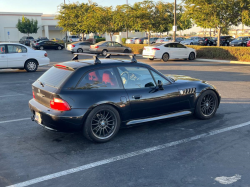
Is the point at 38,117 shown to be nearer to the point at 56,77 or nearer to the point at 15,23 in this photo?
the point at 56,77

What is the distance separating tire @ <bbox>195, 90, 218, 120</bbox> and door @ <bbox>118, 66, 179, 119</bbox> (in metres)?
0.69

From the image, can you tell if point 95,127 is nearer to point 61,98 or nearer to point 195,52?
point 61,98

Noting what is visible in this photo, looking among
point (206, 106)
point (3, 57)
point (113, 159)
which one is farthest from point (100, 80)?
point (3, 57)

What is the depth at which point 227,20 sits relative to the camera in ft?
75.2

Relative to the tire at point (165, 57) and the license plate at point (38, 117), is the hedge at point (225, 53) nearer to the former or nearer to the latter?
the tire at point (165, 57)

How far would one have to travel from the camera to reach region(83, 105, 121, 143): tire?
16.8ft

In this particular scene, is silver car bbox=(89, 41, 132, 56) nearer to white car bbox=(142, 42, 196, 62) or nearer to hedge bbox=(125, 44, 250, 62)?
white car bbox=(142, 42, 196, 62)

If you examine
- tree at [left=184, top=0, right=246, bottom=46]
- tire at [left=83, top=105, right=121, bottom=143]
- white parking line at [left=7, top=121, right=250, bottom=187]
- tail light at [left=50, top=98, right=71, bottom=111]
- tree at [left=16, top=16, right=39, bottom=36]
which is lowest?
white parking line at [left=7, top=121, right=250, bottom=187]

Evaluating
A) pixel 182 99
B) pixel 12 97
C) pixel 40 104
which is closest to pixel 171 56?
pixel 12 97

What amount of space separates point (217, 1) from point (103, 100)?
19.8m

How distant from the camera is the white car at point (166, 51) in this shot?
2079 cm

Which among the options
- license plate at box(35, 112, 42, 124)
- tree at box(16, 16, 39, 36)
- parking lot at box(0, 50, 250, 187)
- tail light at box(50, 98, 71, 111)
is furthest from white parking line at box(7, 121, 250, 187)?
tree at box(16, 16, 39, 36)

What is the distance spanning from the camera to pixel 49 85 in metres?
5.41

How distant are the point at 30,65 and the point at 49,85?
10.8 m
